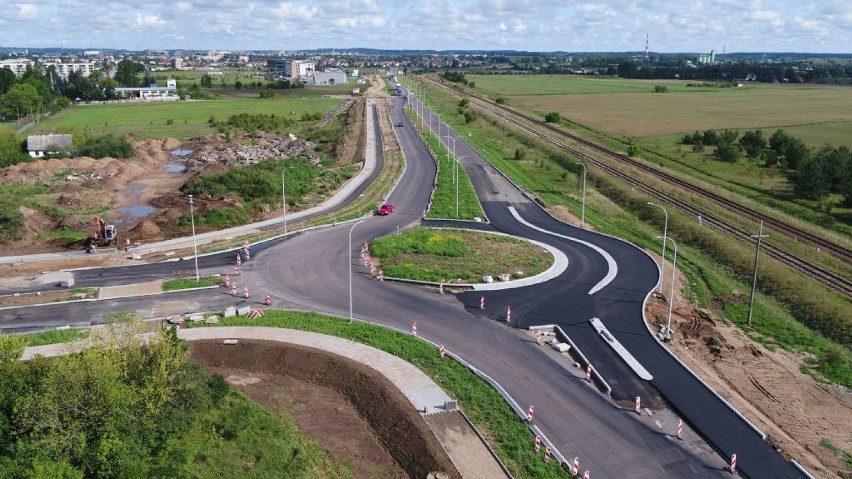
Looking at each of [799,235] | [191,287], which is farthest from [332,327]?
[799,235]

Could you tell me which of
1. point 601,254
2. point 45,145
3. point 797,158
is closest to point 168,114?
point 45,145

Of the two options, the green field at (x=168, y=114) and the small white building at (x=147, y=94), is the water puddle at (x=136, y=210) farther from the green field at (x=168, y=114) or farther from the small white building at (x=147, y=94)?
the small white building at (x=147, y=94)

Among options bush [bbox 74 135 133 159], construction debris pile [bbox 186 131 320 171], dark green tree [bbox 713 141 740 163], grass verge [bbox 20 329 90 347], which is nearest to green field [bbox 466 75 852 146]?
dark green tree [bbox 713 141 740 163]

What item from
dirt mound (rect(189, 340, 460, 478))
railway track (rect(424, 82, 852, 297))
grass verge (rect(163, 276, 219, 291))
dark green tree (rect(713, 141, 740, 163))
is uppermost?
dark green tree (rect(713, 141, 740, 163))

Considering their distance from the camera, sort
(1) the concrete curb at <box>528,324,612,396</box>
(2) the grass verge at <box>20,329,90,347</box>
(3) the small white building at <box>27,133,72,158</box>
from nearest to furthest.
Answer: (1) the concrete curb at <box>528,324,612,396</box>, (2) the grass verge at <box>20,329,90,347</box>, (3) the small white building at <box>27,133,72,158</box>

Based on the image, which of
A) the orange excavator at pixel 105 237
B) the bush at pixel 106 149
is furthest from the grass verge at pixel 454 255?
the bush at pixel 106 149

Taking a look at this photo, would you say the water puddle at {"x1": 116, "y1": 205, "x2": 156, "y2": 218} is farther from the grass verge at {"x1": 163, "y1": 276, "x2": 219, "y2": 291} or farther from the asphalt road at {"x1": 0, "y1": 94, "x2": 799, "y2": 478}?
the grass verge at {"x1": 163, "y1": 276, "x2": 219, "y2": 291}

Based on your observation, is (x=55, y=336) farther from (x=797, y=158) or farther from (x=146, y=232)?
(x=797, y=158)
